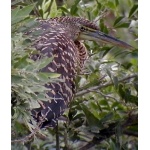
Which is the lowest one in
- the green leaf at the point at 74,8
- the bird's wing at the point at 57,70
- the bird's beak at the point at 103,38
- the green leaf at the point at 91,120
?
the green leaf at the point at 91,120

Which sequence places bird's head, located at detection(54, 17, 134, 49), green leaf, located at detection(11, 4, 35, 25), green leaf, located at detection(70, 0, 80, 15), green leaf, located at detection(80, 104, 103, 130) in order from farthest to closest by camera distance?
bird's head, located at detection(54, 17, 134, 49)
green leaf, located at detection(70, 0, 80, 15)
green leaf, located at detection(80, 104, 103, 130)
green leaf, located at detection(11, 4, 35, 25)

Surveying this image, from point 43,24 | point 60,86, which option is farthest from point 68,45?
point 60,86

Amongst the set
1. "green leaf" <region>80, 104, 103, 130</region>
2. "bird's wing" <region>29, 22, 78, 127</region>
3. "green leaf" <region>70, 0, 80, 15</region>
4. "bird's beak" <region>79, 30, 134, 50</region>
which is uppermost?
"green leaf" <region>70, 0, 80, 15</region>

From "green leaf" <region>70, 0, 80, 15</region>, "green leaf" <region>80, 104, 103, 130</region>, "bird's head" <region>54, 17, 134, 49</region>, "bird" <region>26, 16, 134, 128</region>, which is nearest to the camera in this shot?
"bird" <region>26, 16, 134, 128</region>

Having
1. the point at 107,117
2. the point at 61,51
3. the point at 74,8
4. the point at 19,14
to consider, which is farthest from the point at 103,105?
the point at 19,14

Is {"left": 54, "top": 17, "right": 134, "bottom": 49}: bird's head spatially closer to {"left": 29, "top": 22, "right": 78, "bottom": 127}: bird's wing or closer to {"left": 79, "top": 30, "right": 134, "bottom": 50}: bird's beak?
{"left": 79, "top": 30, "right": 134, "bottom": 50}: bird's beak

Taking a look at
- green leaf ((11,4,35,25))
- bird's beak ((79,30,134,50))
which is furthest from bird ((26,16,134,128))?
green leaf ((11,4,35,25))

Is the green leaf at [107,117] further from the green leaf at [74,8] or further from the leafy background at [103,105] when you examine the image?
the green leaf at [74,8]

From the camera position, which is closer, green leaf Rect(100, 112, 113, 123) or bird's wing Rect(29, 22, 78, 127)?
bird's wing Rect(29, 22, 78, 127)

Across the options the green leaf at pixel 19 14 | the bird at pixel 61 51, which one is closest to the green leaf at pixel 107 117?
the bird at pixel 61 51

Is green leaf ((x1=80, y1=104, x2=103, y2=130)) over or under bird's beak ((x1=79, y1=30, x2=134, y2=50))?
under
